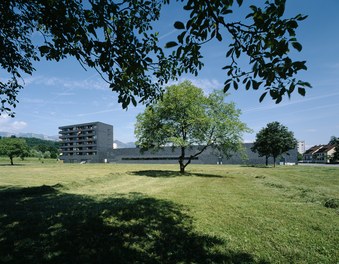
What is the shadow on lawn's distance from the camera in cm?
569

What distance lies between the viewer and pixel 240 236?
728 cm

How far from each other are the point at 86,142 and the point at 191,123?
110 m

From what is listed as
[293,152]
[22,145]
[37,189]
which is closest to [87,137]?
[22,145]

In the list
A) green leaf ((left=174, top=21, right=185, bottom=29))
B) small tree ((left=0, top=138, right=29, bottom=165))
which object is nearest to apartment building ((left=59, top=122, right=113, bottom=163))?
small tree ((left=0, top=138, right=29, bottom=165))

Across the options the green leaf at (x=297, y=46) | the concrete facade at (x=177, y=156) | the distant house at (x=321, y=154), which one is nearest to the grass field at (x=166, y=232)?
the green leaf at (x=297, y=46)

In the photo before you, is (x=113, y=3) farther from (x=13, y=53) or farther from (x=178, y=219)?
(x=178, y=219)

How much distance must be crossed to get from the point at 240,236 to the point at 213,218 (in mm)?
2007

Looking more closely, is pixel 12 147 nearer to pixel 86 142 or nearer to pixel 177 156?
pixel 177 156

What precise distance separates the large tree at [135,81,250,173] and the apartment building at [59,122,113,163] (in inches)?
3504

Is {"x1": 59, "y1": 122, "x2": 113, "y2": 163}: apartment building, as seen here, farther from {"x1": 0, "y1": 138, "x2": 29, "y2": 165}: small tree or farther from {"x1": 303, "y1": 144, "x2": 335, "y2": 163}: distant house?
{"x1": 303, "y1": 144, "x2": 335, "y2": 163}: distant house

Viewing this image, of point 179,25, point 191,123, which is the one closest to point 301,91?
point 179,25

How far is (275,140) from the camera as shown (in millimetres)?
56062

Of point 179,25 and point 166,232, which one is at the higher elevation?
point 179,25

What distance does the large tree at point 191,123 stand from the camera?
91.0 feet
